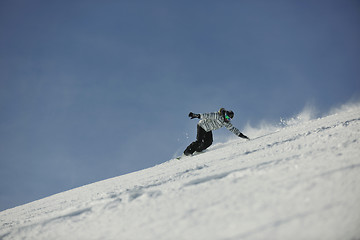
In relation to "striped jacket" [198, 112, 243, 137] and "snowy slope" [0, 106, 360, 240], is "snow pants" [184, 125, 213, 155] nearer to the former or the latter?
"striped jacket" [198, 112, 243, 137]

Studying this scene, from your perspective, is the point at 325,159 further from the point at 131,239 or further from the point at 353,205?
the point at 131,239

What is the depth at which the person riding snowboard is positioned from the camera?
21.2 feet

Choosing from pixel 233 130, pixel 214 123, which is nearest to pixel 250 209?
pixel 233 130

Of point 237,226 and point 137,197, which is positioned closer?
point 237,226

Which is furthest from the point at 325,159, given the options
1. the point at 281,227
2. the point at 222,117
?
the point at 222,117

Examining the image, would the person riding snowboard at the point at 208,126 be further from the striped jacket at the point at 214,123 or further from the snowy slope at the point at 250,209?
the snowy slope at the point at 250,209

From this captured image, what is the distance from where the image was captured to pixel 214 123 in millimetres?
6645

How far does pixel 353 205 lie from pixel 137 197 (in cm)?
170

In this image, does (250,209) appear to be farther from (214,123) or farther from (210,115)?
(214,123)

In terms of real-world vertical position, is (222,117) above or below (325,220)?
above

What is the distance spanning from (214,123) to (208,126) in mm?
211

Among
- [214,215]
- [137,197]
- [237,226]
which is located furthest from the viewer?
[137,197]

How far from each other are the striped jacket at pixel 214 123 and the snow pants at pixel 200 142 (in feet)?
0.62

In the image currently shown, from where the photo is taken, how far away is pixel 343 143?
2229 mm
